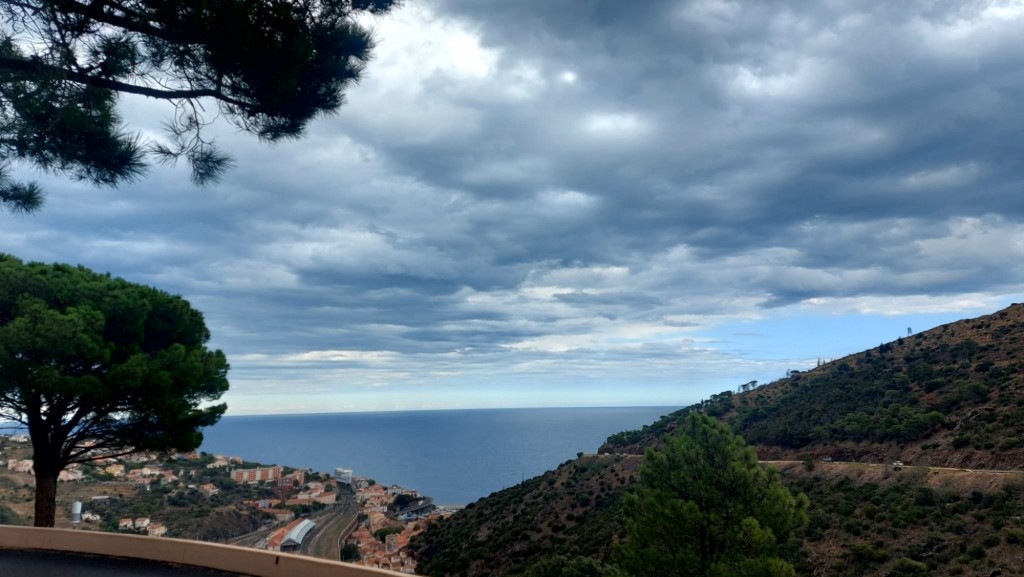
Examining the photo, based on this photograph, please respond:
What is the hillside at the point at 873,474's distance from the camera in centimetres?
1906

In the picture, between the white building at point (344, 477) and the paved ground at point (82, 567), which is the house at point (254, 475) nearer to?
the white building at point (344, 477)

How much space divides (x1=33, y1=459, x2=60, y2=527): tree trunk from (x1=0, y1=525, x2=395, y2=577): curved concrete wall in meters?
1.23

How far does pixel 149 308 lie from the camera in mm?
11789

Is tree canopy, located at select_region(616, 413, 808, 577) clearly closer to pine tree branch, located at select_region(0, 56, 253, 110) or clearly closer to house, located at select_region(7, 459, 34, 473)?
pine tree branch, located at select_region(0, 56, 253, 110)

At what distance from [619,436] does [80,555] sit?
4856 cm

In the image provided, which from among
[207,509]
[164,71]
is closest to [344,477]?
[207,509]

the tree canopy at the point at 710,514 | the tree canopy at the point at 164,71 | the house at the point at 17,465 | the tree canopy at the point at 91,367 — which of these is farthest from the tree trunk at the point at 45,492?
the house at the point at 17,465

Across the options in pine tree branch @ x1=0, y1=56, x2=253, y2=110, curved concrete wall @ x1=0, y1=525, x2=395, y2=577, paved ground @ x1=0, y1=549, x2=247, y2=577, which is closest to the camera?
pine tree branch @ x1=0, y1=56, x2=253, y2=110

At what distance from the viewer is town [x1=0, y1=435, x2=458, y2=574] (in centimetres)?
2675

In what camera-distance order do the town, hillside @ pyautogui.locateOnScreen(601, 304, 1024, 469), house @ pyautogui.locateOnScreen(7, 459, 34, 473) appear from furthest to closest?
1. house @ pyautogui.locateOnScreen(7, 459, 34, 473)
2. hillside @ pyautogui.locateOnScreen(601, 304, 1024, 469)
3. the town

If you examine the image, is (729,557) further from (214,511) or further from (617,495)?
(214,511)

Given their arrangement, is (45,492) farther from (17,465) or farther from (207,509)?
(17,465)

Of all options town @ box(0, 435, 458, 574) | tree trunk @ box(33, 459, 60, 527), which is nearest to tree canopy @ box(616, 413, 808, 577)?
town @ box(0, 435, 458, 574)

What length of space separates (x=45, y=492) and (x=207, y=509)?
82.8 feet
